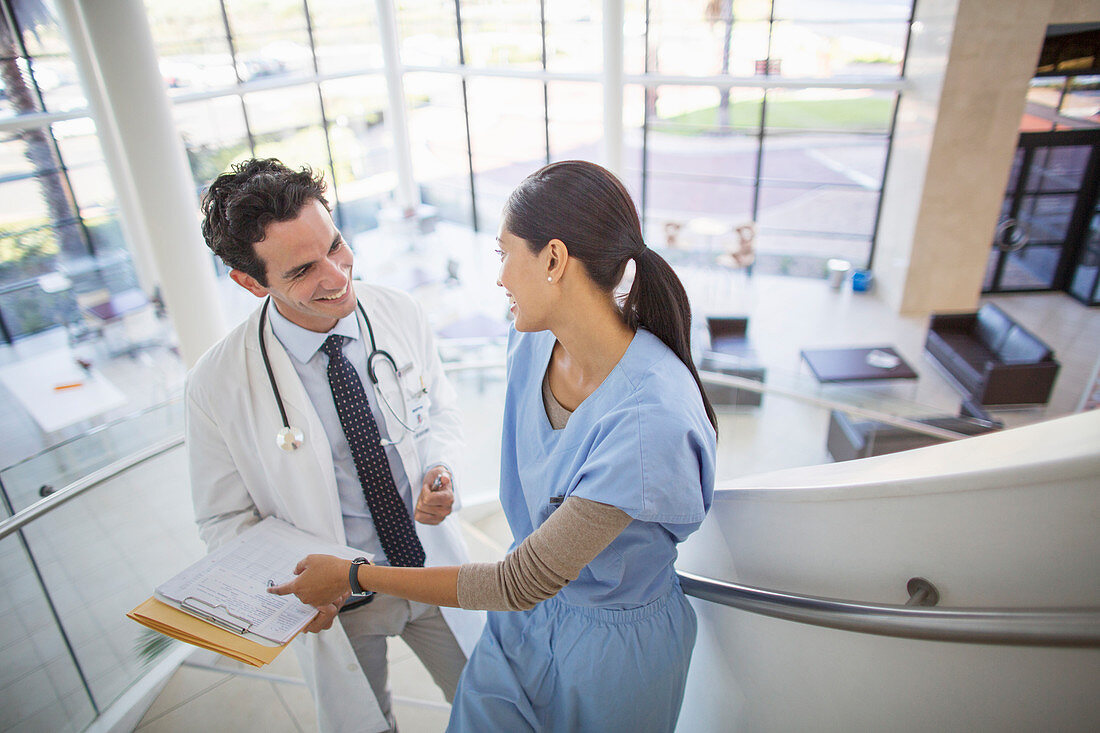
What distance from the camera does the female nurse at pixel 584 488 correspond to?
1.32 metres

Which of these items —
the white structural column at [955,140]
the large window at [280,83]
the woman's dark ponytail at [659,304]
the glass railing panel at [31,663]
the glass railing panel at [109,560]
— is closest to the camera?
the woman's dark ponytail at [659,304]

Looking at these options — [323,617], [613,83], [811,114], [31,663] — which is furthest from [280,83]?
[811,114]

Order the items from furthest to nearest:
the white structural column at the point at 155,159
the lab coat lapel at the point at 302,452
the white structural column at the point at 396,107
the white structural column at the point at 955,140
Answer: the white structural column at the point at 396,107
the white structural column at the point at 955,140
the white structural column at the point at 155,159
the lab coat lapel at the point at 302,452

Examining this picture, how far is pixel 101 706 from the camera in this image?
8.47 feet

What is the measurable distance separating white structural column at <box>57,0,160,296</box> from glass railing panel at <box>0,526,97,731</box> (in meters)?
7.48

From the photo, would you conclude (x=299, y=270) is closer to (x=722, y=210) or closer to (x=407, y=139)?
(x=407, y=139)

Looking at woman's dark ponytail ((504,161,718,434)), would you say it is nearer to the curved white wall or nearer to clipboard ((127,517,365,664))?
the curved white wall

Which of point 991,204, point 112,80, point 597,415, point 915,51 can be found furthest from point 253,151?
point 597,415

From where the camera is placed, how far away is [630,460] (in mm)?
1282

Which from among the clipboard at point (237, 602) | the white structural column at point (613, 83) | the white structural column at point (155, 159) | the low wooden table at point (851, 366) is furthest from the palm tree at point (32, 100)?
the clipboard at point (237, 602)

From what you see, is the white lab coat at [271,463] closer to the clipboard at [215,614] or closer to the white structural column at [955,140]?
the clipboard at [215,614]

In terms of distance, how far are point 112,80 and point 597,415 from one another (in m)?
4.59

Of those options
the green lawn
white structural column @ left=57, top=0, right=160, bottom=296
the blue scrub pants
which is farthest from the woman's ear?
the green lawn

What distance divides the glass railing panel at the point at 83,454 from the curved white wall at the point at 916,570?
9.15ft
